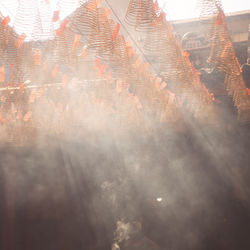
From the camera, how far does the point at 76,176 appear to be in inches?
146

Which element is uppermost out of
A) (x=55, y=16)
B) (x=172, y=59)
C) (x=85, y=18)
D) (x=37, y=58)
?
(x=55, y=16)

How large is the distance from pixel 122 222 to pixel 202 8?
9.27 feet

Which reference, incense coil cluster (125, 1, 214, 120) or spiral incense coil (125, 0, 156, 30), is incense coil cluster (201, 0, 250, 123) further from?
spiral incense coil (125, 0, 156, 30)

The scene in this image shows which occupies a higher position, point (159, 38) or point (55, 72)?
point (159, 38)

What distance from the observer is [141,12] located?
1.99 meters

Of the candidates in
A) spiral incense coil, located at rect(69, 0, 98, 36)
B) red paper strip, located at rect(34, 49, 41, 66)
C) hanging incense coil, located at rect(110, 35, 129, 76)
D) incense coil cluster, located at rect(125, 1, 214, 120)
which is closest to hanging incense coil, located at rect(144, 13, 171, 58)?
incense coil cluster, located at rect(125, 1, 214, 120)

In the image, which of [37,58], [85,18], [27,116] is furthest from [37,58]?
[27,116]

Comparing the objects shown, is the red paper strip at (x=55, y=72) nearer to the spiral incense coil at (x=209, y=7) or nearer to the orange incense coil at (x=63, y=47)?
the orange incense coil at (x=63, y=47)

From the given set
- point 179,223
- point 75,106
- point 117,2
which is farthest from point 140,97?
point 117,2

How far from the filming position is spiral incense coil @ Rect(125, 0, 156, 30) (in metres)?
1.97

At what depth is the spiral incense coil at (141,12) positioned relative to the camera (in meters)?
1.97

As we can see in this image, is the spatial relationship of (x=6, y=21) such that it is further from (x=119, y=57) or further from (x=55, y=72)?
(x=119, y=57)

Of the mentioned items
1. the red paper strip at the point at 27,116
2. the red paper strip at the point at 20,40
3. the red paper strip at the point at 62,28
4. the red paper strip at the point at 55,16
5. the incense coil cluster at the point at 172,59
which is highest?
the red paper strip at the point at 55,16

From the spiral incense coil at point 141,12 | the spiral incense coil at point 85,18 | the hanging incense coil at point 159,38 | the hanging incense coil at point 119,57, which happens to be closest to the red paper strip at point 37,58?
the spiral incense coil at point 85,18
